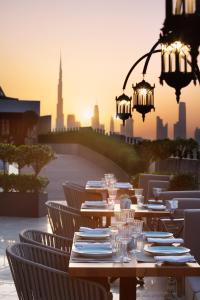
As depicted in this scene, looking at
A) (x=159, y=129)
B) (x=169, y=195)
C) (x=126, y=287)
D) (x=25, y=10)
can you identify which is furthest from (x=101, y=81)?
Result: (x=159, y=129)

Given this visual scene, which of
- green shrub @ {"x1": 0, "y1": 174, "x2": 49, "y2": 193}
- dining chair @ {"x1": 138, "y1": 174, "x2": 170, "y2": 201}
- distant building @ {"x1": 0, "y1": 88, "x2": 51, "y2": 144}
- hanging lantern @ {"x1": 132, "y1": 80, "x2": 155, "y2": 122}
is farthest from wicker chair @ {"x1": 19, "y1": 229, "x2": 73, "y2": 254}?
distant building @ {"x1": 0, "y1": 88, "x2": 51, "y2": 144}

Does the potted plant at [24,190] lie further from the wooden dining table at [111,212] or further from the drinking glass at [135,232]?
the drinking glass at [135,232]

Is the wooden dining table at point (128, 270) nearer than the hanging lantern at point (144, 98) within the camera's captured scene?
Yes

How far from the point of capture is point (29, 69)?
22219 mm

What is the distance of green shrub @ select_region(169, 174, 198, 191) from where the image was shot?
1273 cm

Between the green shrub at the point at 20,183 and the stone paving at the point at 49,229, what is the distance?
0.66m

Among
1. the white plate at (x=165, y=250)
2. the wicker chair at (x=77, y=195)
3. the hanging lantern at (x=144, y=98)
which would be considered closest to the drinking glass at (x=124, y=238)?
the white plate at (x=165, y=250)

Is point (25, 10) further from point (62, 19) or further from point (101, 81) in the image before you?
point (101, 81)

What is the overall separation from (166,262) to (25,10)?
Answer: 13011mm

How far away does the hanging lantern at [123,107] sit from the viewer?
12.4 m

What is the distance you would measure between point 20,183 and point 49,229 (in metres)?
1.94

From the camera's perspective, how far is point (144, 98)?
10.8 meters

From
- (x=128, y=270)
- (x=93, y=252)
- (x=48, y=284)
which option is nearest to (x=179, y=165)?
(x=93, y=252)

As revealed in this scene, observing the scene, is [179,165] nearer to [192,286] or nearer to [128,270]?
[192,286]
